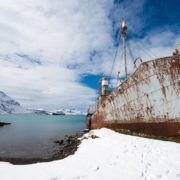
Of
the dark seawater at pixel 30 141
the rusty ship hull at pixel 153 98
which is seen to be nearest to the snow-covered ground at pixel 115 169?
the rusty ship hull at pixel 153 98

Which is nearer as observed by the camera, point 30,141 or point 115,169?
point 115,169

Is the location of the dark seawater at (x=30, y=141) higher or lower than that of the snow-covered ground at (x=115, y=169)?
lower

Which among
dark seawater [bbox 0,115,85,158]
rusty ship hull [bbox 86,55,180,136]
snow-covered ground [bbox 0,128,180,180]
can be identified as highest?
rusty ship hull [bbox 86,55,180,136]

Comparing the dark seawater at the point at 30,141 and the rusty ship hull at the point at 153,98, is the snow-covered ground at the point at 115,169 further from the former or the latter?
the dark seawater at the point at 30,141

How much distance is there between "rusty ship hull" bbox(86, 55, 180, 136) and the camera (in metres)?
7.84

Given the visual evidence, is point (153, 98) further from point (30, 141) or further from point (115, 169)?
point (30, 141)

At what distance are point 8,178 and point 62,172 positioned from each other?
4.49 ft

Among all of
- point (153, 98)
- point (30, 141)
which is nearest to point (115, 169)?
point (153, 98)

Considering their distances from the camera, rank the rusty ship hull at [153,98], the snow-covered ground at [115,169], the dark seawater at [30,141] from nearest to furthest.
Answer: the snow-covered ground at [115,169] → the rusty ship hull at [153,98] → the dark seawater at [30,141]

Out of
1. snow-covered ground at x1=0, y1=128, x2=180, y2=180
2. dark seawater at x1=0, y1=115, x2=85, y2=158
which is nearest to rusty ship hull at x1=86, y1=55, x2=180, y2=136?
snow-covered ground at x1=0, y1=128, x2=180, y2=180

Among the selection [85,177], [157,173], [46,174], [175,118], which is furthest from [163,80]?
[46,174]

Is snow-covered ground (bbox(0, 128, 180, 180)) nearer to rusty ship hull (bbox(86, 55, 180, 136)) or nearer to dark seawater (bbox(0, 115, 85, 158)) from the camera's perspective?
rusty ship hull (bbox(86, 55, 180, 136))

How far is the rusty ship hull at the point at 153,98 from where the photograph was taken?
7.84 m

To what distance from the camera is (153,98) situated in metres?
8.52
